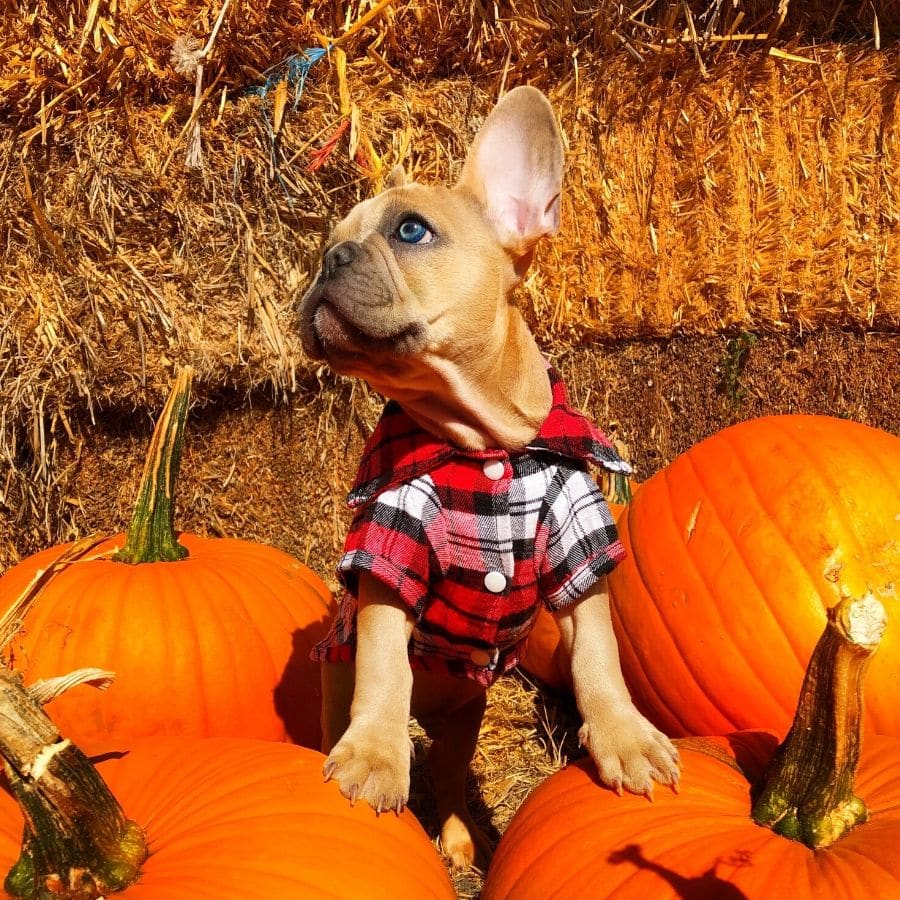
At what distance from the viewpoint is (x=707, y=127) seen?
305cm

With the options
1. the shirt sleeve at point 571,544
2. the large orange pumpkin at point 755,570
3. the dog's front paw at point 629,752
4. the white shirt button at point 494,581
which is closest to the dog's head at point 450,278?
the shirt sleeve at point 571,544

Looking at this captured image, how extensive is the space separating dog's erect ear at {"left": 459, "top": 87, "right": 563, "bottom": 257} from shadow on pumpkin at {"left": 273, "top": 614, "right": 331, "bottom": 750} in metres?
1.14

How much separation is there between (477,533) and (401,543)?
145 millimetres

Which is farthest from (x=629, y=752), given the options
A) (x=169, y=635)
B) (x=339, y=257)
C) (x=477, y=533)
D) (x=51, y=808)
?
(x=169, y=635)

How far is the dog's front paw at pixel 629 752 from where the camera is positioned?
1519mm

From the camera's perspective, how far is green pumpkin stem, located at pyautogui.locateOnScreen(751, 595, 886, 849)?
1195 mm

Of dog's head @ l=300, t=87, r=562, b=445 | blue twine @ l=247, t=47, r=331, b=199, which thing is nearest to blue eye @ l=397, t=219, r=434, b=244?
dog's head @ l=300, t=87, r=562, b=445

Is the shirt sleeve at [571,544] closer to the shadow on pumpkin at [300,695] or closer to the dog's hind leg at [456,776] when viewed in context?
the dog's hind leg at [456,776]

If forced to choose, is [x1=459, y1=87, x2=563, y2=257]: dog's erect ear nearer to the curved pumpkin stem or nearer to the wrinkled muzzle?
the wrinkled muzzle

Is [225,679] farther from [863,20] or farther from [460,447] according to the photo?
[863,20]

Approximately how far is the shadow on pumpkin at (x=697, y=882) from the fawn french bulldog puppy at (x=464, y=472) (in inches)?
6.4

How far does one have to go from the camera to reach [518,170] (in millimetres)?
1943

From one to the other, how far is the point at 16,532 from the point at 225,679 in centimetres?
150

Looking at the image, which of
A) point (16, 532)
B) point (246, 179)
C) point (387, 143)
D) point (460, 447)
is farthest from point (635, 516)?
point (16, 532)
